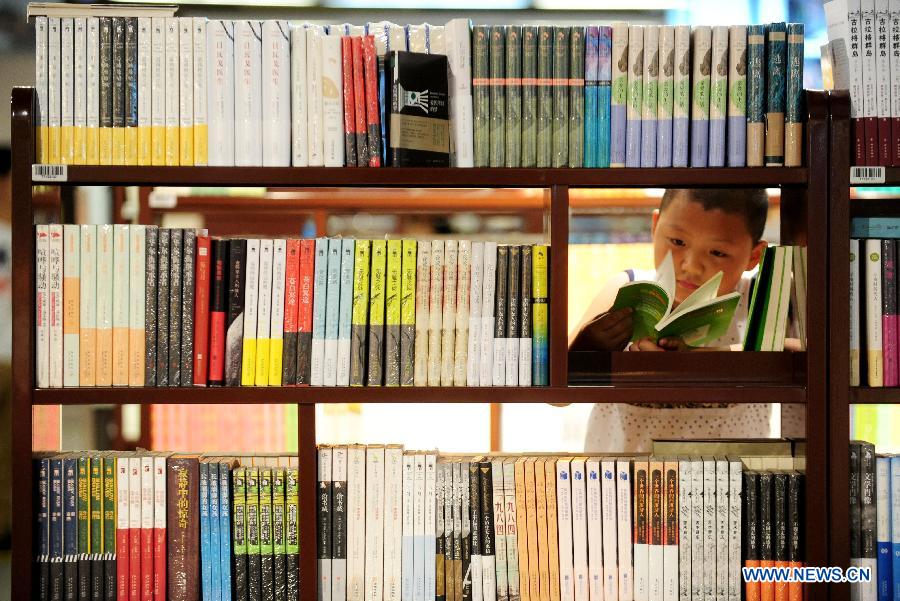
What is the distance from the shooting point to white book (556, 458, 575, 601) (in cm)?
161

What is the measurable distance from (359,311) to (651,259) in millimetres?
702

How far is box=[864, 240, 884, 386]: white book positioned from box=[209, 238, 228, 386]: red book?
131 cm

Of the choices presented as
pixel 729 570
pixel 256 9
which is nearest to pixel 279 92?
pixel 256 9

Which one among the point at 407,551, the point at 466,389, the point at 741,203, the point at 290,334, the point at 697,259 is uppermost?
the point at 741,203

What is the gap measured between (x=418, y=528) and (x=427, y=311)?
0.45 metres

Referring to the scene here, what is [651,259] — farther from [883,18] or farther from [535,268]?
[883,18]

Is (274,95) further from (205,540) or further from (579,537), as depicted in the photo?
(579,537)

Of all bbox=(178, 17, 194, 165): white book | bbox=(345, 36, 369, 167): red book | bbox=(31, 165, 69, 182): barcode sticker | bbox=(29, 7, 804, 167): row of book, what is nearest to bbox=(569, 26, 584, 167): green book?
bbox=(29, 7, 804, 167): row of book

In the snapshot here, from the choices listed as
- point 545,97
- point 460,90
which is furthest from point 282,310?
point 545,97

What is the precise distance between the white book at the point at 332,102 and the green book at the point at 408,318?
0.25 m

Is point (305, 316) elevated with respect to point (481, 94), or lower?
lower

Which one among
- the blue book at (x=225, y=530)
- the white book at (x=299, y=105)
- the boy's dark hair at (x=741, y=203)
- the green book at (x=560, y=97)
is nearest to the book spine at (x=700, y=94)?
the boy's dark hair at (x=741, y=203)

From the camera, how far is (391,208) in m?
2.08

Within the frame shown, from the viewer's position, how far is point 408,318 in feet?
5.23
